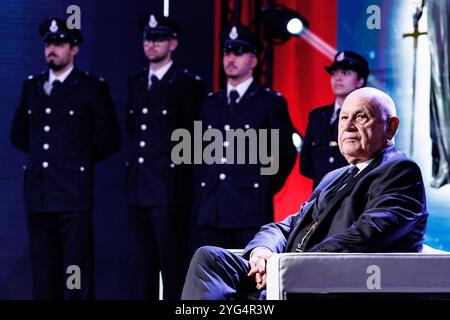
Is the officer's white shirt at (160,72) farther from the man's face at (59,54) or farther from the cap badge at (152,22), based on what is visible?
the man's face at (59,54)

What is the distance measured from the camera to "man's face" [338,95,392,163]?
3.48m

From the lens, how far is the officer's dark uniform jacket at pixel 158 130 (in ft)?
16.8

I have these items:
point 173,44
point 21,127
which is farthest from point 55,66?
point 173,44

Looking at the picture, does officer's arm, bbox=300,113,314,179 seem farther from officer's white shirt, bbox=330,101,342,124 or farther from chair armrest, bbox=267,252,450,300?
chair armrest, bbox=267,252,450,300

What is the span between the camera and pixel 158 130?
16.7 ft

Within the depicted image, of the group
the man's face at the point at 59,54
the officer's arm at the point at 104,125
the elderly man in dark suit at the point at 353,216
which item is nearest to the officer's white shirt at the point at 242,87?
the officer's arm at the point at 104,125

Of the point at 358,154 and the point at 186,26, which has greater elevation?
the point at 186,26

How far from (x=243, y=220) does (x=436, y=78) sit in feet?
4.54

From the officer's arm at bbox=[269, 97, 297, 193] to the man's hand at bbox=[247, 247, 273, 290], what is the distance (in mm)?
1797

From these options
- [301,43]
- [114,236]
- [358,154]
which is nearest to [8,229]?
[114,236]

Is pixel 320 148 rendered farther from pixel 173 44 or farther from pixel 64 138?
pixel 64 138

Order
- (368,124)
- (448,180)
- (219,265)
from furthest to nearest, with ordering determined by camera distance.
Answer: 1. (448,180)
2. (368,124)
3. (219,265)
